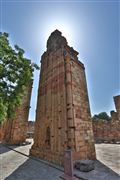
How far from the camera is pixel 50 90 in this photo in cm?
1061

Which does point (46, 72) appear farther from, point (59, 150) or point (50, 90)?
point (59, 150)

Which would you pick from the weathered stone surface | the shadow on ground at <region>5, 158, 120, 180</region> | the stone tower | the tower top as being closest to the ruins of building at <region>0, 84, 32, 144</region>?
the stone tower

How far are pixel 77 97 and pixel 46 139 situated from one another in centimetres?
371

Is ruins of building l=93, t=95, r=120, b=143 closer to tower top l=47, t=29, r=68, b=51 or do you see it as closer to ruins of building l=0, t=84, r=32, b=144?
ruins of building l=0, t=84, r=32, b=144

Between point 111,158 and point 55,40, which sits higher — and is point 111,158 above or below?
below

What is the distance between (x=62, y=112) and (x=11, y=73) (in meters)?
3.99

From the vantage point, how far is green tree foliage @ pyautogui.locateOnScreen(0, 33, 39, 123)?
7693mm

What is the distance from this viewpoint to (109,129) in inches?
829

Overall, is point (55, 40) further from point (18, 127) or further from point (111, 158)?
point (18, 127)

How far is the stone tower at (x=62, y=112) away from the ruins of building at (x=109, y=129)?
43.0 ft

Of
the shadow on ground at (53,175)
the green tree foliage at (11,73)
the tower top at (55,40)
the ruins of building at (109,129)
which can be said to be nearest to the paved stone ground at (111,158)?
the shadow on ground at (53,175)

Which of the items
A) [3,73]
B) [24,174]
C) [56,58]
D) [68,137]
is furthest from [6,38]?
[24,174]

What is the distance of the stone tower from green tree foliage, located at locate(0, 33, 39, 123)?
242cm

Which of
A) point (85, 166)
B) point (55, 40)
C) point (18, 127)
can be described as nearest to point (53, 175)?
point (85, 166)
